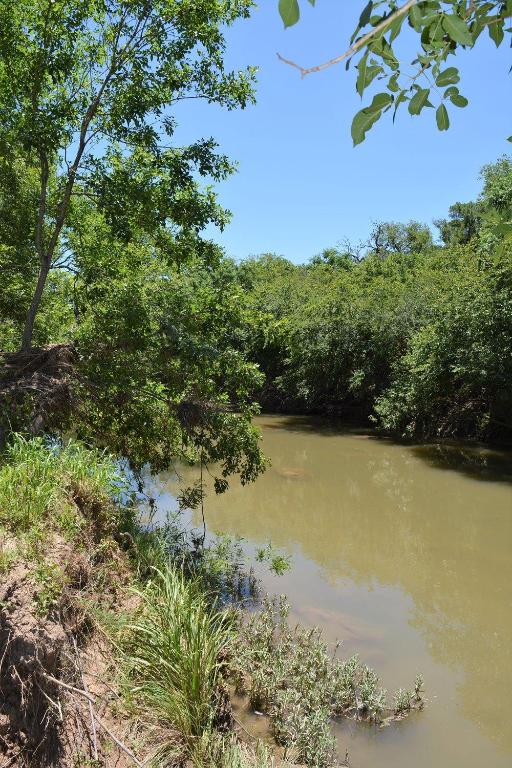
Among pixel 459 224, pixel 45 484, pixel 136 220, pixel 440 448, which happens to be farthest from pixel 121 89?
pixel 459 224

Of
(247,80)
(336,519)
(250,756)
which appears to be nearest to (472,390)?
(336,519)

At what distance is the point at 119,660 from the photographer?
3.80m

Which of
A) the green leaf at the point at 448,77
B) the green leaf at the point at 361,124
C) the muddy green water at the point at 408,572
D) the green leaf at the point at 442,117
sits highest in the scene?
the green leaf at the point at 448,77

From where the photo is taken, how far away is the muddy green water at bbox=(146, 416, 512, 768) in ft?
14.8

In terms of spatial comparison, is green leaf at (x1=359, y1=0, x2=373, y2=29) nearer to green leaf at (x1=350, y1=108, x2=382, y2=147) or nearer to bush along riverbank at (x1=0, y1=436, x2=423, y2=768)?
green leaf at (x1=350, y1=108, x2=382, y2=147)

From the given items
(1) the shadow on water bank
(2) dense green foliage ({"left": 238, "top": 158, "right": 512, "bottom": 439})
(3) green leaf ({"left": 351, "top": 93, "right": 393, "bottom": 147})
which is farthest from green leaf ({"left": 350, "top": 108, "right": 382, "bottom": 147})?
(1) the shadow on water bank

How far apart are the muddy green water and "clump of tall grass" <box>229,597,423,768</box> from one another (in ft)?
0.55

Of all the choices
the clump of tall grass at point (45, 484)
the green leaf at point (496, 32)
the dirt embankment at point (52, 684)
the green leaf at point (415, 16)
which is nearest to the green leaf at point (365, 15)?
the green leaf at point (415, 16)

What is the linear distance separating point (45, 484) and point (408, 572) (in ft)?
17.7

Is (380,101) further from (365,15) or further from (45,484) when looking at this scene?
(45,484)

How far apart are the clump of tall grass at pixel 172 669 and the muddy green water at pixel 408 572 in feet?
3.71

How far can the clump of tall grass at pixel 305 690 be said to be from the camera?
396cm

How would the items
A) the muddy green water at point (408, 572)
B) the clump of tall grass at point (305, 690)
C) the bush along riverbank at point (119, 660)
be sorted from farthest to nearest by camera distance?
the muddy green water at point (408, 572)
the clump of tall grass at point (305, 690)
the bush along riverbank at point (119, 660)

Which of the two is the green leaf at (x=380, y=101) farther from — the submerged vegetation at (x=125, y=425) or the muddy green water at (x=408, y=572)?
the muddy green water at (x=408, y=572)
